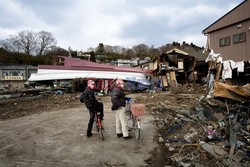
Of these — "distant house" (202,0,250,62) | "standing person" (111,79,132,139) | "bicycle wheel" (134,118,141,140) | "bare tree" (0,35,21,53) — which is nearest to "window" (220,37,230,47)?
"distant house" (202,0,250,62)

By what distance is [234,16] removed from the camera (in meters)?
13.9

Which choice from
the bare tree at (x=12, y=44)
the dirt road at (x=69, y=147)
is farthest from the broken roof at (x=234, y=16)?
the bare tree at (x=12, y=44)

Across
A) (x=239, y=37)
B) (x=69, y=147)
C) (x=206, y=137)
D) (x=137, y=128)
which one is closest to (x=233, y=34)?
(x=239, y=37)

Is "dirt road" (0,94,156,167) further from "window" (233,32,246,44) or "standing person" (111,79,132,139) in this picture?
"window" (233,32,246,44)

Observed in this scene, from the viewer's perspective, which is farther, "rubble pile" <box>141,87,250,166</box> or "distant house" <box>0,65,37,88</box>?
"distant house" <box>0,65,37,88</box>

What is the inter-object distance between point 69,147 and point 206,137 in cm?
332

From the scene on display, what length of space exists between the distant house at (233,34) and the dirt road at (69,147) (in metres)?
11.7

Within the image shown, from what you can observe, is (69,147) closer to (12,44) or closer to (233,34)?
(233,34)

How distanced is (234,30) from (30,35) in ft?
179

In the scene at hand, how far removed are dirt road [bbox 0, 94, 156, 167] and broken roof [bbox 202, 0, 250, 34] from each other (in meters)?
12.7

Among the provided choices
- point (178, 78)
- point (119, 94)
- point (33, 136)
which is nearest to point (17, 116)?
point (33, 136)

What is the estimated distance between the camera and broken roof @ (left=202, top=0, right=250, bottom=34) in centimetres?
1302

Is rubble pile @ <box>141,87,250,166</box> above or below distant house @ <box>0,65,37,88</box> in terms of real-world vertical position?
below

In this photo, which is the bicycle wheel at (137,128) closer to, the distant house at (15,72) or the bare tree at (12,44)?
the distant house at (15,72)
